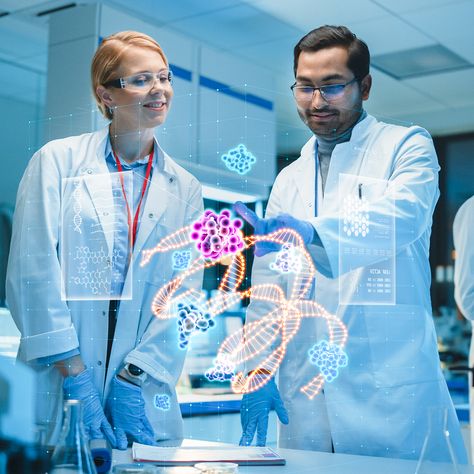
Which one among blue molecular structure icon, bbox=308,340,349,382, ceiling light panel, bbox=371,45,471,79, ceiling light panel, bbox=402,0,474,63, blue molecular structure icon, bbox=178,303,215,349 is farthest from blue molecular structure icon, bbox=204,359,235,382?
ceiling light panel, bbox=371,45,471,79

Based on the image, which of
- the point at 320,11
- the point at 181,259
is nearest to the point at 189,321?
the point at 181,259

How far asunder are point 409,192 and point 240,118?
→ 0.53m

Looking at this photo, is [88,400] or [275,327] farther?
[88,400]

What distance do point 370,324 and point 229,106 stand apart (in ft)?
2.51

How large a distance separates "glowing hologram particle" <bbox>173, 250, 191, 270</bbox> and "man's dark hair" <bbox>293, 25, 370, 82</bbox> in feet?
2.40

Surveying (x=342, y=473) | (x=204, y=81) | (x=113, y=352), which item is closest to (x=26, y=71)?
(x=204, y=81)

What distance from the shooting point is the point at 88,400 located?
229 cm

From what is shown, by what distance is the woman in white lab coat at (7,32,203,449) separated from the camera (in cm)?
230

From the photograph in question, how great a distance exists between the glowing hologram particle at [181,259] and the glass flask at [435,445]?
1.00 meters

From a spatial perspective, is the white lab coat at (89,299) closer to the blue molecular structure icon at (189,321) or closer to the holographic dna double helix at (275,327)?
the blue molecular structure icon at (189,321)

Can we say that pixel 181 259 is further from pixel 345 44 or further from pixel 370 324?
pixel 345 44

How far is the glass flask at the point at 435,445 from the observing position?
4.75 ft

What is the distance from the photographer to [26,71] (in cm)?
Result: 455

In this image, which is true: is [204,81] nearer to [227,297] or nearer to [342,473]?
[227,297]
